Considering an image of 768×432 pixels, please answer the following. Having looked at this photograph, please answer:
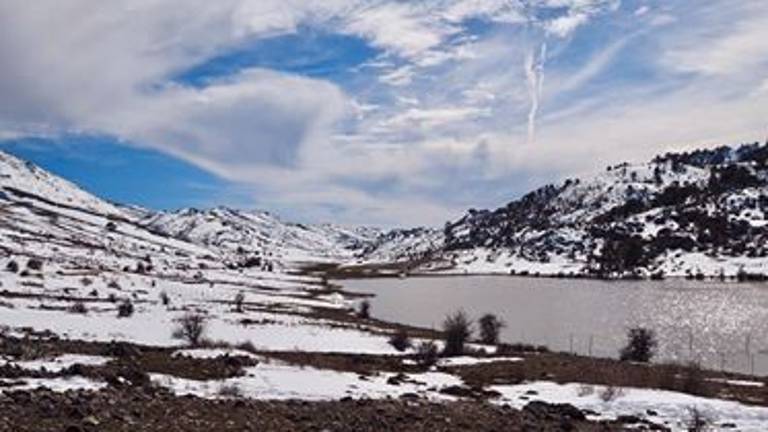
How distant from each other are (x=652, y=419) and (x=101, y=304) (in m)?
49.6

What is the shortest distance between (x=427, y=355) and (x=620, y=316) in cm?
6248

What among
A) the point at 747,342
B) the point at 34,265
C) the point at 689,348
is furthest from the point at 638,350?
the point at 34,265

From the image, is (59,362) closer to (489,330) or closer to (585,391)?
(585,391)

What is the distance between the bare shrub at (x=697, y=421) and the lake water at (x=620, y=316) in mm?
32937

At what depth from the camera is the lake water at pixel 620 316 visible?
7150cm

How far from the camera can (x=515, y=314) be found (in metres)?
110

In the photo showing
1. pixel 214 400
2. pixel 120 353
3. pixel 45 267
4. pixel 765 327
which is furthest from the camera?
pixel 45 267

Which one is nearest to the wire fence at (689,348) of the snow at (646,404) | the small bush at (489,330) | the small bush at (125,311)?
the small bush at (489,330)

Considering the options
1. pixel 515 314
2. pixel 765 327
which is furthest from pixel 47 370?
pixel 515 314

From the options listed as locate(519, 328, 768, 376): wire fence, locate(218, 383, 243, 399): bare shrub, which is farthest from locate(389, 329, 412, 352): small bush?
locate(218, 383, 243, 399): bare shrub

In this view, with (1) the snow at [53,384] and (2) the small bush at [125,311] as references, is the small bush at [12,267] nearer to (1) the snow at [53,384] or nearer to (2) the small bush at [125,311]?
(2) the small bush at [125,311]

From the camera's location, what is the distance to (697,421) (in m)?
26.3

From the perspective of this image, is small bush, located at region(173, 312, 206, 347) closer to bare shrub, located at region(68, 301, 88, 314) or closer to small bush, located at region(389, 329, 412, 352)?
bare shrub, located at region(68, 301, 88, 314)

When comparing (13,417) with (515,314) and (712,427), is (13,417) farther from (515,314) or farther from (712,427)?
(515,314)
